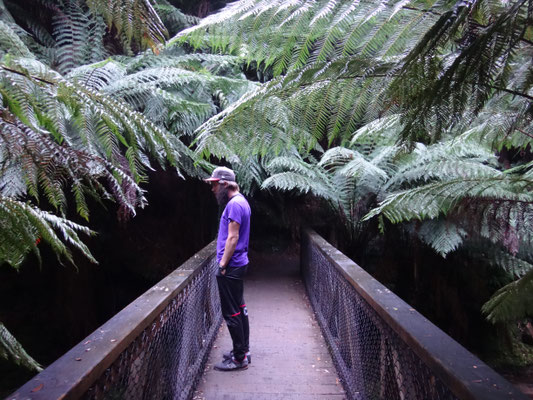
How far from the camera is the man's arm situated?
8.68ft

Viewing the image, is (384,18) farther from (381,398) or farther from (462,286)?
(462,286)

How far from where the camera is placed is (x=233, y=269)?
108 inches

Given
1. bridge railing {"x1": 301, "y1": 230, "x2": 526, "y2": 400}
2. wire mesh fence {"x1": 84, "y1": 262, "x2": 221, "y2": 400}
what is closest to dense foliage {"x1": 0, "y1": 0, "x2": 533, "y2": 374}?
bridge railing {"x1": 301, "y1": 230, "x2": 526, "y2": 400}

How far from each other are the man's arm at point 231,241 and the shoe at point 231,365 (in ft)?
2.59

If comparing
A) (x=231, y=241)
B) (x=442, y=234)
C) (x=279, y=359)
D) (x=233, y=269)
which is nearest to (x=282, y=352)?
(x=279, y=359)

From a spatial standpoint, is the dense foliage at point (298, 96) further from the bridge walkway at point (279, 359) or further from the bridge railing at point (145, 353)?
the bridge walkway at point (279, 359)

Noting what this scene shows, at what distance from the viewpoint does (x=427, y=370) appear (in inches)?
50.8

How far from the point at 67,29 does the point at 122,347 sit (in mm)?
4909

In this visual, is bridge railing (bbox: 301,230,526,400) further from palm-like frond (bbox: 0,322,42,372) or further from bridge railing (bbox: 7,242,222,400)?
palm-like frond (bbox: 0,322,42,372)

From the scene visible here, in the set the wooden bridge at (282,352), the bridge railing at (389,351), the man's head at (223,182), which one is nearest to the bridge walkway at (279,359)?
the wooden bridge at (282,352)

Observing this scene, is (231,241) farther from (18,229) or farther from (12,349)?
(18,229)

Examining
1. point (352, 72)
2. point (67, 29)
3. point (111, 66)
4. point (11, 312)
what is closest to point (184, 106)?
point (111, 66)

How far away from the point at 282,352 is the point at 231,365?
557mm

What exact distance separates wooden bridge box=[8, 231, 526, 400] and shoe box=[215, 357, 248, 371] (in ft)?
0.13
